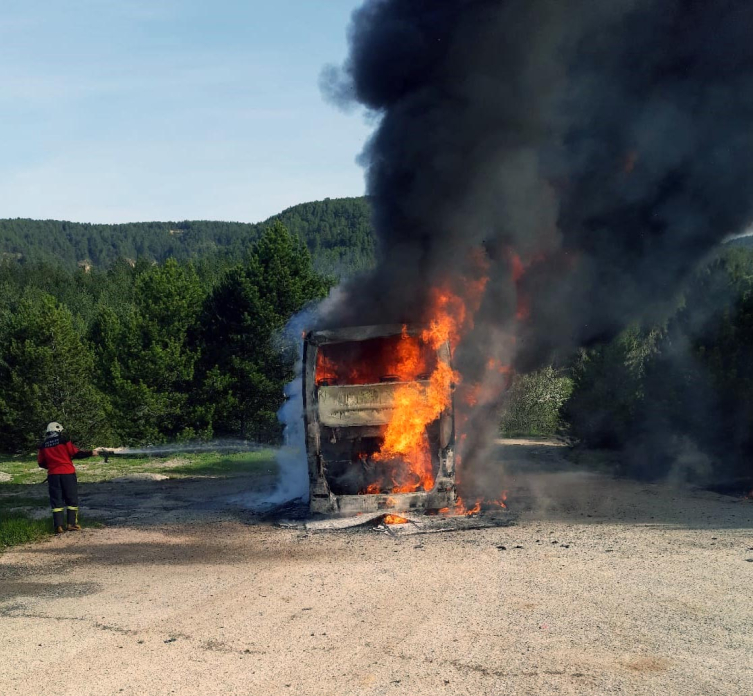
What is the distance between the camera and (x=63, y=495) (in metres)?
11.6

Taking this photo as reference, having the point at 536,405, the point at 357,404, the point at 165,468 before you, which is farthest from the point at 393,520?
the point at 536,405

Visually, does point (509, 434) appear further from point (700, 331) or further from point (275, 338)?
point (700, 331)

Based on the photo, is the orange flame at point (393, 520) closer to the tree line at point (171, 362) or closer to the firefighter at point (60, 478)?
the firefighter at point (60, 478)

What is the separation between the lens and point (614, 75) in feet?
47.1

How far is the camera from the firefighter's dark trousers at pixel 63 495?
1143 cm

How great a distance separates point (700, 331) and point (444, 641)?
42.0 feet

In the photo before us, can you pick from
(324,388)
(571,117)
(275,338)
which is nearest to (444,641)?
(324,388)

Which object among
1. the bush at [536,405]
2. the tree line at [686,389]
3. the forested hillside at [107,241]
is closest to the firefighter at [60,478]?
the tree line at [686,389]

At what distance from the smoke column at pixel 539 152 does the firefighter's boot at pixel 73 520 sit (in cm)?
509

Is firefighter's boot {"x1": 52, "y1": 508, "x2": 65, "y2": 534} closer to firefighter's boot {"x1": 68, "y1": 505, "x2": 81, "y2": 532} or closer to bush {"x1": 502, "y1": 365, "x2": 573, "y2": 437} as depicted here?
firefighter's boot {"x1": 68, "y1": 505, "x2": 81, "y2": 532}

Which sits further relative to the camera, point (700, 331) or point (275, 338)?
point (275, 338)

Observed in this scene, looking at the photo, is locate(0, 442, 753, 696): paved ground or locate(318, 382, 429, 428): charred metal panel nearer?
locate(0, 442, 753, 696): paved ground

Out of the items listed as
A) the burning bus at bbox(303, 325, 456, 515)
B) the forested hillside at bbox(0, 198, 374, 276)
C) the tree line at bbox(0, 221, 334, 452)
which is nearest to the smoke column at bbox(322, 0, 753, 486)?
the burning bus at bbox(303, 325, 456, 515)

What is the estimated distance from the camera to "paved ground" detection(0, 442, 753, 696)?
5.39 metres
